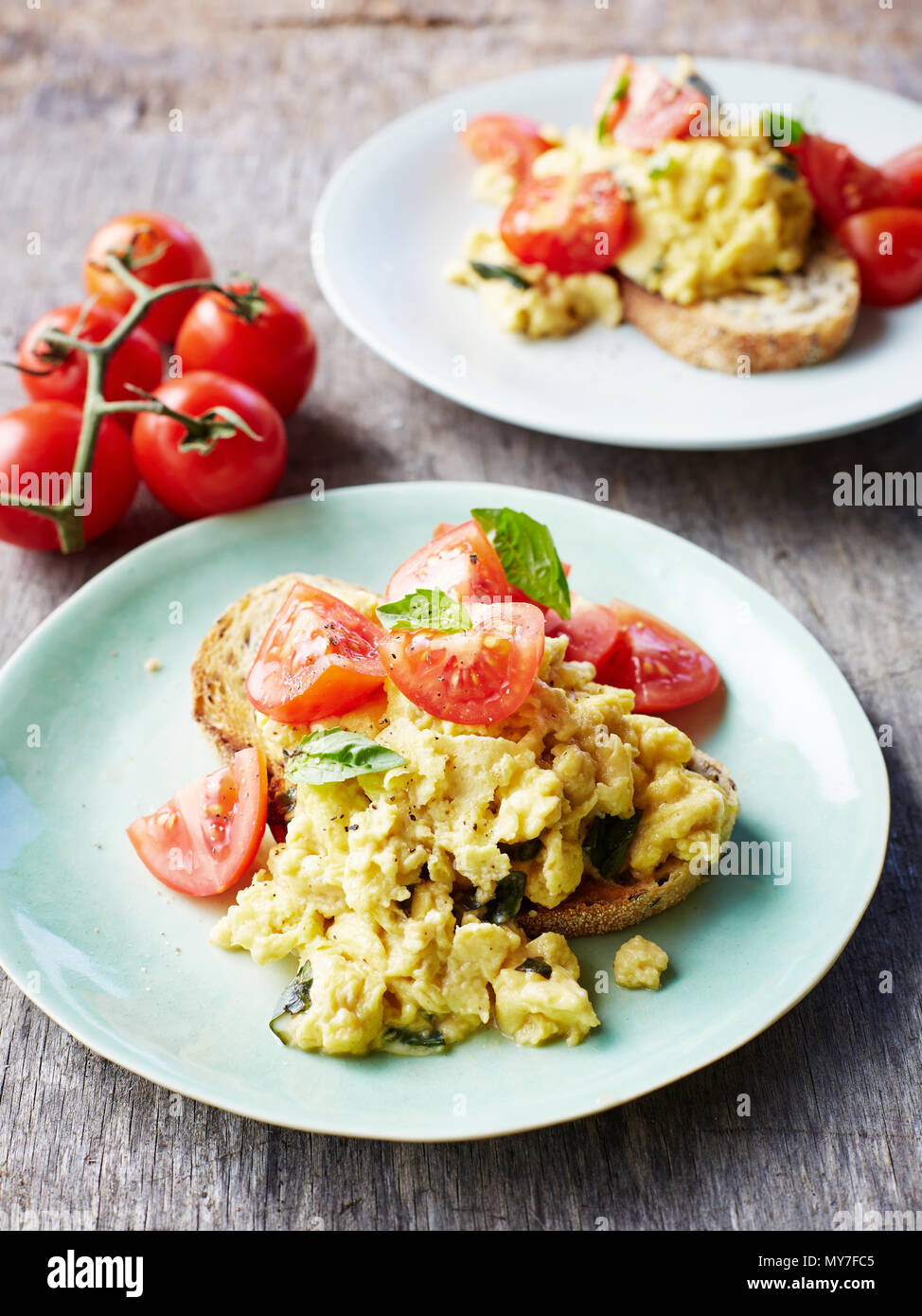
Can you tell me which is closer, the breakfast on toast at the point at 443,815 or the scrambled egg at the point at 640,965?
the breakfast on toast at the point at 443,815

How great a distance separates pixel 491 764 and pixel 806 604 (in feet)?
5.89

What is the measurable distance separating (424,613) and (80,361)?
2.10 metres

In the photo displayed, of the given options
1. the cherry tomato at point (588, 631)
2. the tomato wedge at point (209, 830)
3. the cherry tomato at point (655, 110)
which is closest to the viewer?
the tomato wedge at point (209, 830)

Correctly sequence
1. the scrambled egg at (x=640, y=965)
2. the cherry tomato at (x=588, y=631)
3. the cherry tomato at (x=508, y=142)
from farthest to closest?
the cherry tomato at (x=508, y=142) < the cherry tomato at (x=588, y=631) < the scrambled egg at (x=640, y=965)

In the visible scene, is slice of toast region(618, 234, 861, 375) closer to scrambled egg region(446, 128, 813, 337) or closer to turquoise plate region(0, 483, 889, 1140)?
scrambled egg region(446, 128, 813, 337)

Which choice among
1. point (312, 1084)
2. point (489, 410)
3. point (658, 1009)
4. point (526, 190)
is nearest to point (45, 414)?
point (489, 410)

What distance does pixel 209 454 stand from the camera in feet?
11.8

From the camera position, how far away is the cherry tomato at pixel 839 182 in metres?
4.23

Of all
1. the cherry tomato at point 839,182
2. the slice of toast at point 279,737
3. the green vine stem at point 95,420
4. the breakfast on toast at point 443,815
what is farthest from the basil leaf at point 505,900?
the cherry tomato at point 839,182

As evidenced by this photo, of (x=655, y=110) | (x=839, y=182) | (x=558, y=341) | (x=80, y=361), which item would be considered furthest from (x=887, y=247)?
(x=80, y=361)

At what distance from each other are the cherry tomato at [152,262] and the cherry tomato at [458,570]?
2.00m

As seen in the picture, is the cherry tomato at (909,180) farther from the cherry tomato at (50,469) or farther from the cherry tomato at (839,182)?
the cherry tomato at (50,469)

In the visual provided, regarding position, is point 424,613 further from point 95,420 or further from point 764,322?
point 764,322

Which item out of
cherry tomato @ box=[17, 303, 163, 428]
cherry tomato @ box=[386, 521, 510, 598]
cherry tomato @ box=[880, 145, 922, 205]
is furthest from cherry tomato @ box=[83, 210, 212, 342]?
cherry tomato @ box=[880, 145, 922, 205]
